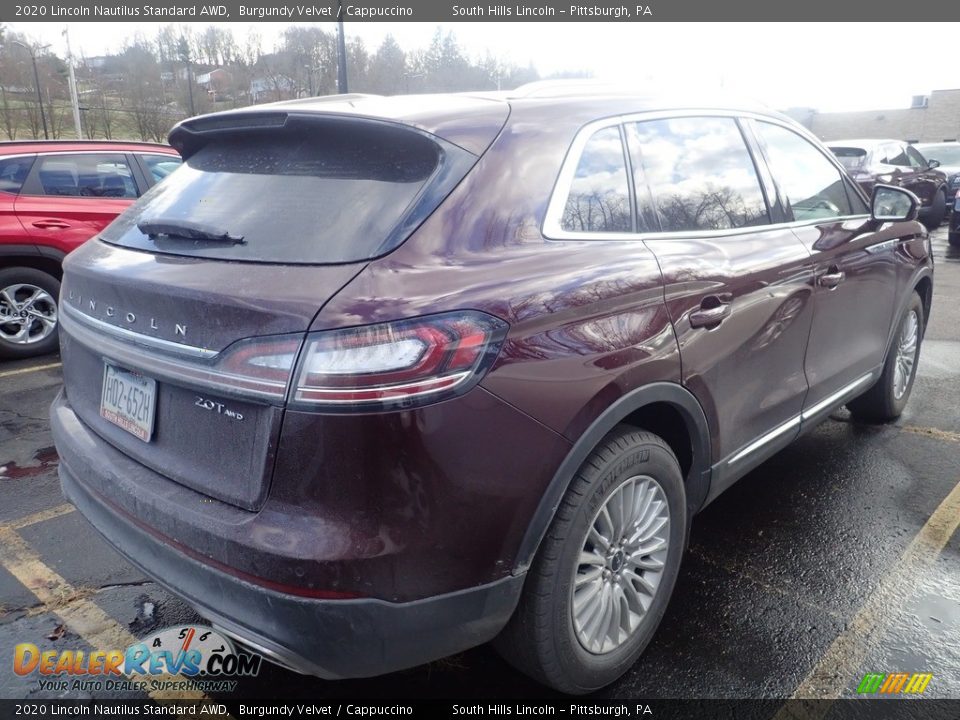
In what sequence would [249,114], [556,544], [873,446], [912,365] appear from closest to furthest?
[556,544], [249,114], [873,446], [912,365]

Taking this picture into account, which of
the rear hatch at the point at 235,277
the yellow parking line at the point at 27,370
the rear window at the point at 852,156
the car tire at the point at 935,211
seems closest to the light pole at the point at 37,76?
the yellow parking line at the point at 27,370

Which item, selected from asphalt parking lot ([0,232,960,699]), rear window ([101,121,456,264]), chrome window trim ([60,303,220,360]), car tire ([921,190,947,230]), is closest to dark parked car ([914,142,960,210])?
car tire ([921,190,947,230])

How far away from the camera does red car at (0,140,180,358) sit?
6.36 m

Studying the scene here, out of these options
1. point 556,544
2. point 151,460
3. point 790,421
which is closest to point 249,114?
point 151,460

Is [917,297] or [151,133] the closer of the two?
[917,297]

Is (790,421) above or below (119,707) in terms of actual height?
above

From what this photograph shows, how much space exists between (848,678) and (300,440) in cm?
200

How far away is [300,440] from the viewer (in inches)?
68.4

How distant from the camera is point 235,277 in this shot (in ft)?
6.36

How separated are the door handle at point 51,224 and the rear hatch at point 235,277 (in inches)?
185

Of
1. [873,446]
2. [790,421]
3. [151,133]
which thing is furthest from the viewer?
[151,133]

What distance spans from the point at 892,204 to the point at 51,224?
647 centimetres

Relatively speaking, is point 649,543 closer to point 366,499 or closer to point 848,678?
point 848,678

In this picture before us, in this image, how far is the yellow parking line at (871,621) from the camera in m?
2.41
